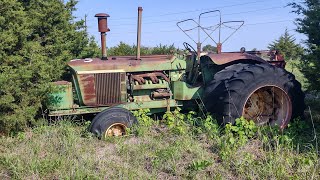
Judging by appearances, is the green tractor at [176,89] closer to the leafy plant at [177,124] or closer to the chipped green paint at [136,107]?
the chipped green paint at [136,107]

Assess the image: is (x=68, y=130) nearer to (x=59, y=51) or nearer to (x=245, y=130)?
(x=245, y=130)

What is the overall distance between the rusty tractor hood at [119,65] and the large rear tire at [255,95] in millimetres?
1025

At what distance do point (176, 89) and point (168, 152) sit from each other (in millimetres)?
2041

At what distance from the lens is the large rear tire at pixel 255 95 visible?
5.43 metres

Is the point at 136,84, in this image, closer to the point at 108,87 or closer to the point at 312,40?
the point at 108,87

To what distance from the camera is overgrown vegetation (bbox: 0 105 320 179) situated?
12.9 feet

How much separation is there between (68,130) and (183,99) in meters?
2.00

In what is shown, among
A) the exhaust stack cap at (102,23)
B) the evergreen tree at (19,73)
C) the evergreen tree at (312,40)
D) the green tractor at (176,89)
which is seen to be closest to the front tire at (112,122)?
the green tractor at (176,89)

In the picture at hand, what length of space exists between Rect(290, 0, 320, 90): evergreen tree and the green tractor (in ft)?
1.24

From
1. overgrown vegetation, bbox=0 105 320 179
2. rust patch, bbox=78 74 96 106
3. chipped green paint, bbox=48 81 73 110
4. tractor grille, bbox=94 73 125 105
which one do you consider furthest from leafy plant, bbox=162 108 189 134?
chipped green paint, bbox=48 81 73 110

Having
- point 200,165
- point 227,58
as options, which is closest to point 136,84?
point 227,58

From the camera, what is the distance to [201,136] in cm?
512

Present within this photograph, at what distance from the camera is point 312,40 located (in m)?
6.08

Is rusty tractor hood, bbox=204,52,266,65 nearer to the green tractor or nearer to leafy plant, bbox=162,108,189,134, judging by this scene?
the green tractor
